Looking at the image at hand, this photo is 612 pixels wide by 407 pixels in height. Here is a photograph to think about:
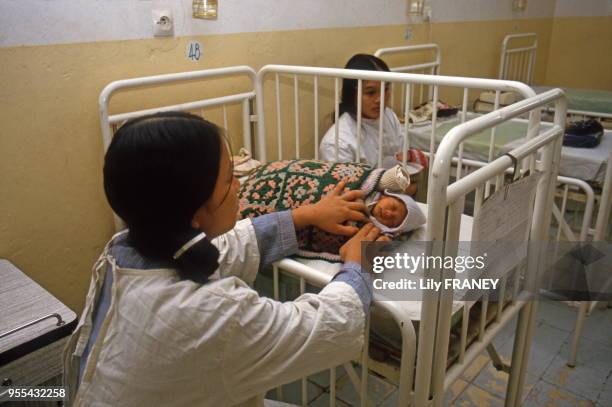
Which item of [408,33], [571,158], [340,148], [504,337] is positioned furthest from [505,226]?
[408,33]

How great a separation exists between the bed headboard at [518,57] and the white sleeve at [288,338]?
3519mm

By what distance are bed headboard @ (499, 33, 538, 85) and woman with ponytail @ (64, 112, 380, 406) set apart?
363 centimetres

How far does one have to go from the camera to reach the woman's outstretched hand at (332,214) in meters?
1.28

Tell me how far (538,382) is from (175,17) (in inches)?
79.6

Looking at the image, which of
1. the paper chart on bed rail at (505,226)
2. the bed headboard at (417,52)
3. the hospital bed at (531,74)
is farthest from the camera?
the hospital bed at (531,74)

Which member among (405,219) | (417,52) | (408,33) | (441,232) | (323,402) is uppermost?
(408,33)

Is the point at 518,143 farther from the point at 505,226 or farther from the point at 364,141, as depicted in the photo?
the point at 505,226

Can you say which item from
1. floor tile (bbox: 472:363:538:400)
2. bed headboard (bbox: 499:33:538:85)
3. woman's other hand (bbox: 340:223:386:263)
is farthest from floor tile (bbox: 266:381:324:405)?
bed headboard (bbox: 499:33:538:85)

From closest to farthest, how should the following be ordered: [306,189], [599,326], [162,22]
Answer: [306,189] → [162,22] → [599,326]

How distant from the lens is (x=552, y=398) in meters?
1.93

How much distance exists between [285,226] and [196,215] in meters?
0.47

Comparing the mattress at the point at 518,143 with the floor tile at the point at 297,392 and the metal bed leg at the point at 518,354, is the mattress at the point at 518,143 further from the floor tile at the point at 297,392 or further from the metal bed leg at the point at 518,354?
the floor tile at the point at 297,392

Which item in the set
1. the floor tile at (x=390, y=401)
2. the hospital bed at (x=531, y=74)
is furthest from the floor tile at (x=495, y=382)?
the hospital bed at (x=531, y=74)

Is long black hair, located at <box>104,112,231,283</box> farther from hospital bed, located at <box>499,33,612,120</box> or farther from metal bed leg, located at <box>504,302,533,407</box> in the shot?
hospital bed, located at <box>499,33,612,120</box>
